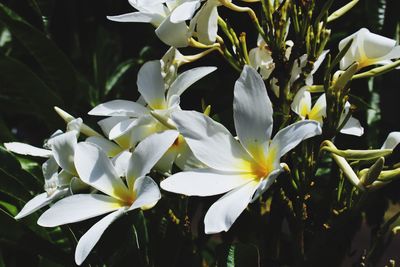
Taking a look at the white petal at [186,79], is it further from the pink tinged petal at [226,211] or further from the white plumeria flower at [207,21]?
the pink tinged petal at [226,211]

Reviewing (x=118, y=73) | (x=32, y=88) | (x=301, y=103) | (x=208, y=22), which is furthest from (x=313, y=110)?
(x=118, y=73)

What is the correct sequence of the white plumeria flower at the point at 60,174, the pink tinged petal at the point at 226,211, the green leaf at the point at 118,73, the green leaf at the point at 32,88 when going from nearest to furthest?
the pink tinged petal at the point at 226,211 < the white plumeria flower at the point at 60,174 < the green leaf at the point at 32,88 < the green leaf at the point at 118,73

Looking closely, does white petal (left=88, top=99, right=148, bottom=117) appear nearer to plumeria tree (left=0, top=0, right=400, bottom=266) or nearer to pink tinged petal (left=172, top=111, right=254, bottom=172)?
plumeria tree (left=0, top=0, right=400, bottom=266)

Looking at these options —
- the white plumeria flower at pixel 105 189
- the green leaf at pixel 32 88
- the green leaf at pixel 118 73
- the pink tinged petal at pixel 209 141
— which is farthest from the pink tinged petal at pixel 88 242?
the green leaf at pixel 118 73

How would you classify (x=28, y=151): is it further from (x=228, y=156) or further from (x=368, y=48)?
(x=368, y=48)

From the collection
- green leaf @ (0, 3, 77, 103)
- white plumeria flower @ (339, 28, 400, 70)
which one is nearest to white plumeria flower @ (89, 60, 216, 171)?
white plumeria flower @ (339, 28, 400, 70)

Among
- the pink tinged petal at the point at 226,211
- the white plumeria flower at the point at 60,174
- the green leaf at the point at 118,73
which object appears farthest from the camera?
the green leaf at the point at 118,73

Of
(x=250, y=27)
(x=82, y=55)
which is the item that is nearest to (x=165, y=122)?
(x=250, y=27)
